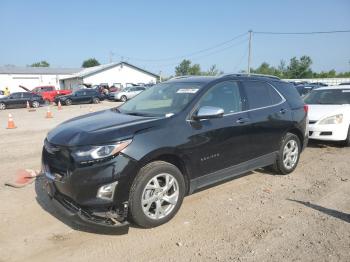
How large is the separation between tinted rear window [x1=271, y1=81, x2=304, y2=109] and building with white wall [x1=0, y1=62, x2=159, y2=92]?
49319 mm

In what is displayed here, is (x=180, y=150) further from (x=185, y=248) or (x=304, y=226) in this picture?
(x=304, y=226)

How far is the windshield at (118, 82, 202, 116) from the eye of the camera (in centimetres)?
470

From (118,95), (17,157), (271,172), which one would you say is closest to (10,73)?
(118,95)

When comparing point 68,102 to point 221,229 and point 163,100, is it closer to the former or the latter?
point 163,100

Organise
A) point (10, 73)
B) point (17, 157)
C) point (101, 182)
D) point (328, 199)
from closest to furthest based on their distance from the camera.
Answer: point (101, 182) < point (328, 199) < point (17, 157) < point (10, 73)

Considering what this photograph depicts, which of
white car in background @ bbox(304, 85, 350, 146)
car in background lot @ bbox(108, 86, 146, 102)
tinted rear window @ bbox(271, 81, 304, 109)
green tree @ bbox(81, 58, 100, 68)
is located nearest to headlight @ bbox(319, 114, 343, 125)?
white car in background @ bbox(304, 85, 350, 146)

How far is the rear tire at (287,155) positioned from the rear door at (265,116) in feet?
0.55

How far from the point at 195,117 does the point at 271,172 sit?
2682 millimetres

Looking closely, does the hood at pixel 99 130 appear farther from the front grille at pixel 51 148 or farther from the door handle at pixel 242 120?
the door handle at pixel 242 120

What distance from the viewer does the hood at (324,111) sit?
8.43 meters

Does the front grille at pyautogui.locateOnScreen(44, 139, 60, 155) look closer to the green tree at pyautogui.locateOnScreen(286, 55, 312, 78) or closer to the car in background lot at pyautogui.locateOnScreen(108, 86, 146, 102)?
the car in background lot at pyautogui.locateOnScreen(108, 86, 146, 102)

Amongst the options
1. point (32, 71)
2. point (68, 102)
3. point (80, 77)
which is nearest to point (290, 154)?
point (68, 102)

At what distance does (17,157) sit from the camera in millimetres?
8070

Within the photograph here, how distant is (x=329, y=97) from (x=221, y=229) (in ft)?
22.4
